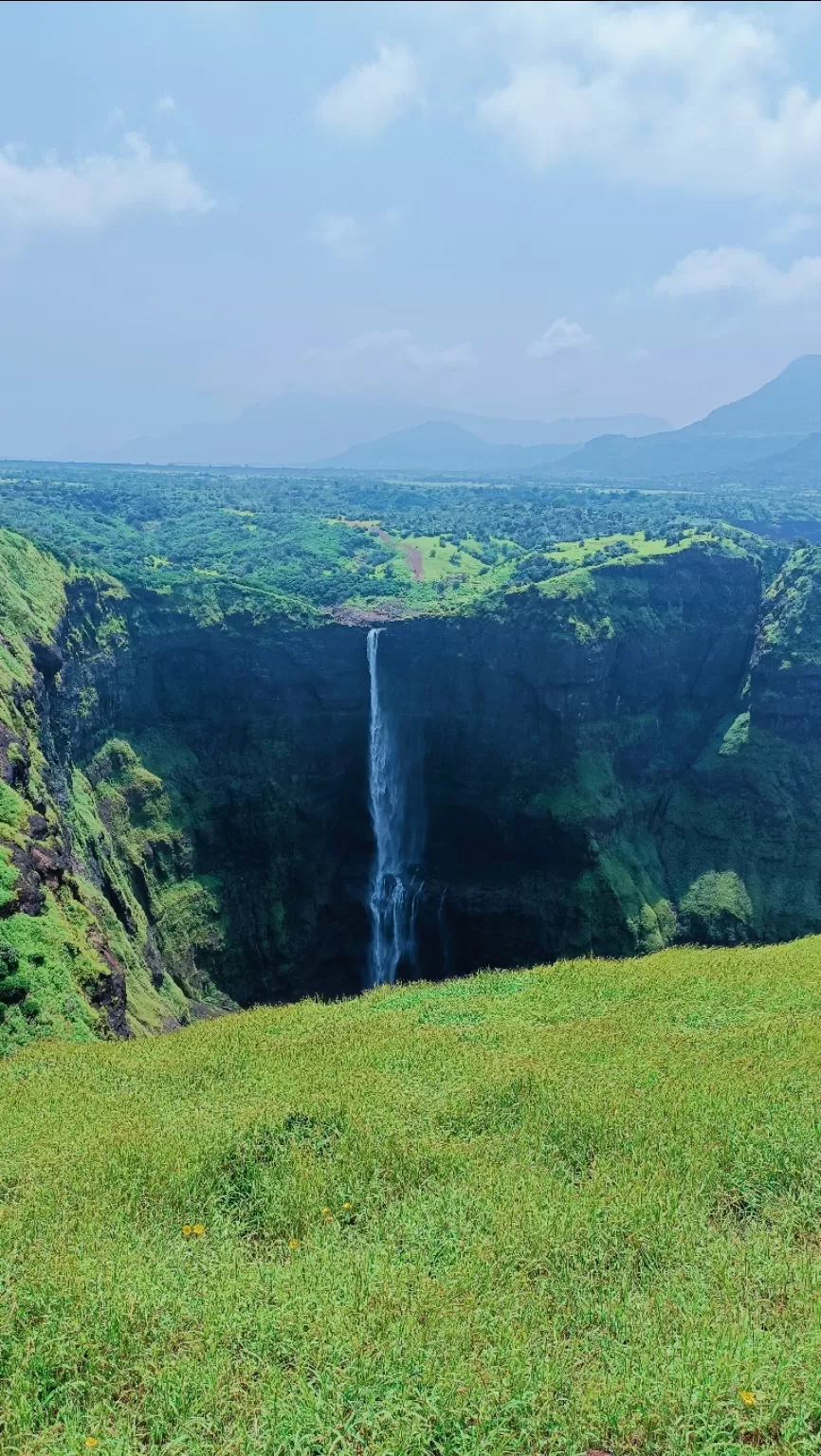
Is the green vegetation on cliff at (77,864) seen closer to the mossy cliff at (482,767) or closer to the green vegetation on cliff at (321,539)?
the mossy cliff at (482,767)

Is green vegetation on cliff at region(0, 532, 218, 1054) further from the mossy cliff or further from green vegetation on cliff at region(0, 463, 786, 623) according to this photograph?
green vegetation on cliff at region(0, 463, 786, 623)

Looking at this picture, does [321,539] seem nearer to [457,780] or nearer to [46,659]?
[457,780]

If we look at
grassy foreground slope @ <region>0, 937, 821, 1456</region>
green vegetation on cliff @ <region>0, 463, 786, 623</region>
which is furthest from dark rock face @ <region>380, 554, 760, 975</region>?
grassy foreground slope @ <region>0, 937, 821, 1456</region>

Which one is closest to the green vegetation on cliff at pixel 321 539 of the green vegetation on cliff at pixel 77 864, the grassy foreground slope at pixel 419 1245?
the green vegetation on cliff at pixel 77 864

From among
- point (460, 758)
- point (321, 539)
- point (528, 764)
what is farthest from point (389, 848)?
point (321, 539)

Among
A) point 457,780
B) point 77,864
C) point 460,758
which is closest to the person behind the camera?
point 77,864

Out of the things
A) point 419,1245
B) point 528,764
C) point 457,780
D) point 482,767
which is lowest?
point 457,780

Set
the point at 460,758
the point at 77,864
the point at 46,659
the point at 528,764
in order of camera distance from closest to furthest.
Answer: the point at 77,864, the point at 46,659, the point at 528,764, the point at 460,758
